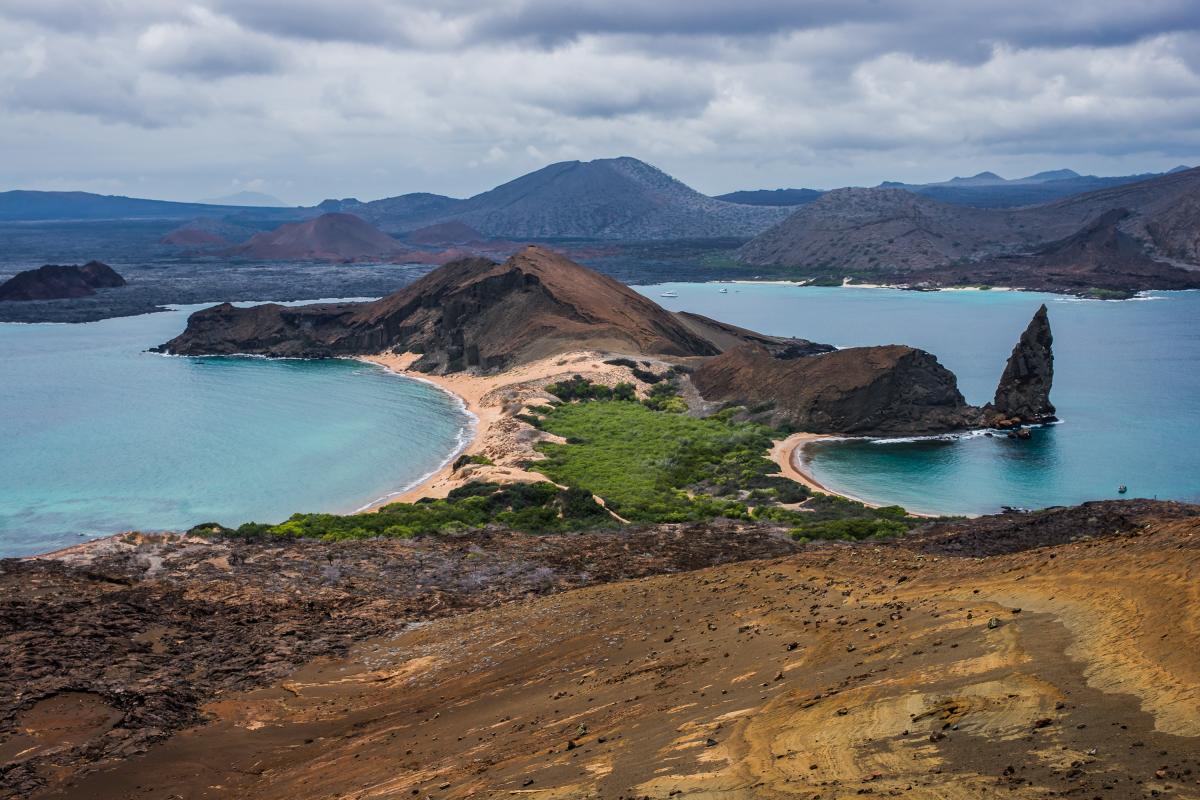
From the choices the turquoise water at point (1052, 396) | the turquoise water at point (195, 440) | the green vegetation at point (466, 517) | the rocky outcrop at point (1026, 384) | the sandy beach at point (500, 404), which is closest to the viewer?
the green vegetation at point (466, 517)

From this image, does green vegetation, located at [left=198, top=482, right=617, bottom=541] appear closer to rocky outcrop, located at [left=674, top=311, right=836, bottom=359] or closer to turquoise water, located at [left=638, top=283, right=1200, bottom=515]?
turquoise water, located at [left=638, top=283, right=1200, bottom=515]

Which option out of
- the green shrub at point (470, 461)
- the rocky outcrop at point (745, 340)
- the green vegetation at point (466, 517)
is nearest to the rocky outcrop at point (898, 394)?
the green shrub at point (470, 461)

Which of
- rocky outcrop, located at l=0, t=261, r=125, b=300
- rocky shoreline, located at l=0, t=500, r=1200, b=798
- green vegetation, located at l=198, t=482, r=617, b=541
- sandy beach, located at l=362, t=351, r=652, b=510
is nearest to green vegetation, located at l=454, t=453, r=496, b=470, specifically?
sandy beach, located at l=362, t=351, r=652, b=510

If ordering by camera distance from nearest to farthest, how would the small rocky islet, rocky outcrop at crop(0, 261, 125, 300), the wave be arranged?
the small rocky islet, the wave, rocky outcrop at crop(0, 261, 125, 300)

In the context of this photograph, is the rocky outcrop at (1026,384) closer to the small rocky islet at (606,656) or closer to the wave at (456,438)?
the small rocky islet at (606,656)

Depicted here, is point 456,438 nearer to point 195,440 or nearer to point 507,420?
point 507,420
